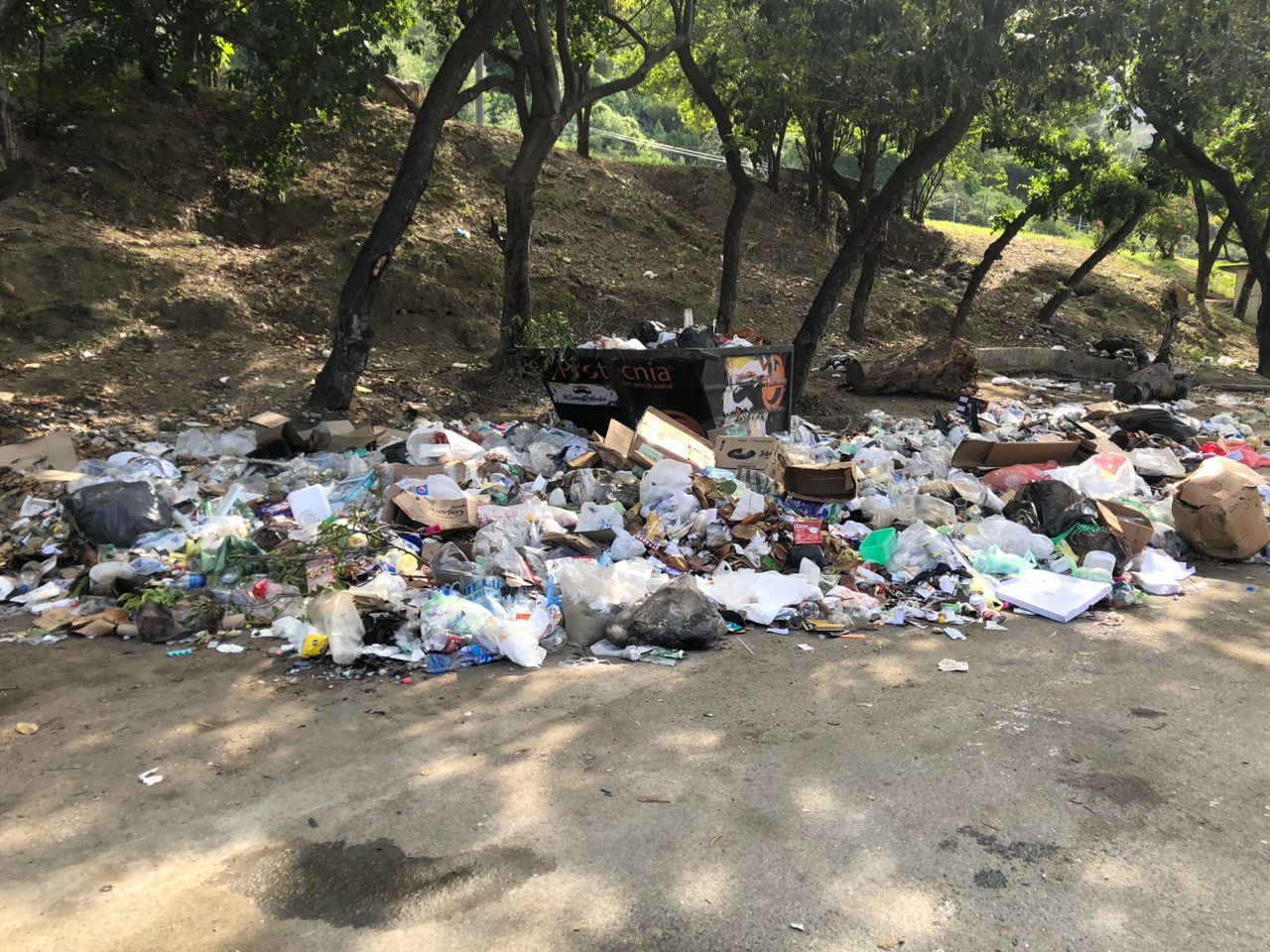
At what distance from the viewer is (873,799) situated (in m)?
2.84

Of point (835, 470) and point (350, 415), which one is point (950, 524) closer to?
point (835, 470)

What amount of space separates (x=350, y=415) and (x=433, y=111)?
2.67 metres

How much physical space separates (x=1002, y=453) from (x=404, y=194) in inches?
205

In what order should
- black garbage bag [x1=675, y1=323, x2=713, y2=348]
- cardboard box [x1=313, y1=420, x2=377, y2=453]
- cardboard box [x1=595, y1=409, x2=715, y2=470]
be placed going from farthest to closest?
black garbage bag [x1=675, y1=323, x2=713, y2=348], cardboard box [x1=313, y1=420, x2=377, y2=453], cardboard box [x1=595, y1=409, x2=715, y2=470]

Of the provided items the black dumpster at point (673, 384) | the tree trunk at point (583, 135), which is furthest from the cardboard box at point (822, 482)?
the tree trunk at point (583, 135)

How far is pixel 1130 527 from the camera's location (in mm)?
5324

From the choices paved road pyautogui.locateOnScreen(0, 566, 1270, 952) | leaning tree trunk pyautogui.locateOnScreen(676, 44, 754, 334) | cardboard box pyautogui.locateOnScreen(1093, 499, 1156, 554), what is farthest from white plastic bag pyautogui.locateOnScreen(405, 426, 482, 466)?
leaning tree trunk pyautogui.locateOnScreen(676, 44, 754, 334)

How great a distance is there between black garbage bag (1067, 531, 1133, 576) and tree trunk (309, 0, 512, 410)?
565cm

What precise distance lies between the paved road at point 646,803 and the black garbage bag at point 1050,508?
1380 millimetres

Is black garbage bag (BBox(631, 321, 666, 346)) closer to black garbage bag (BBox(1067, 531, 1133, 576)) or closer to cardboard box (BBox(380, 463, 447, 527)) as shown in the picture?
cardboard box (BBox(380, 463, 447, 527))

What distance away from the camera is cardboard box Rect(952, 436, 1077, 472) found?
22.1ft

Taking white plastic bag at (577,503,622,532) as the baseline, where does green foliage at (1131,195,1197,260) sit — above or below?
above

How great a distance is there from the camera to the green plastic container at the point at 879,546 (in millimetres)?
5195

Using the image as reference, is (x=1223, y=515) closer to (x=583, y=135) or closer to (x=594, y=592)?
(x=594, y=592)
